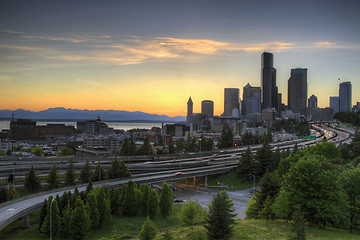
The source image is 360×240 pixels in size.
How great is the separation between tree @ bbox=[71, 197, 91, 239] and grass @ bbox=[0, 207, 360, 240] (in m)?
1.07

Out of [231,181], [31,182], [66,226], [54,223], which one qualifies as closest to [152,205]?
[66,226]

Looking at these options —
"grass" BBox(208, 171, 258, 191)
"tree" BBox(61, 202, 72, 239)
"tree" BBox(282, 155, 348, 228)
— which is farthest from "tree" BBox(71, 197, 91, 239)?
"grass" BBox(208, 171, 258, 191)

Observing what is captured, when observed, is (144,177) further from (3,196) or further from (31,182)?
(3,196)

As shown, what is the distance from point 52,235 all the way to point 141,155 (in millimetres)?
57160

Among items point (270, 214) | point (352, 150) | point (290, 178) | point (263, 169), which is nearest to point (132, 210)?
point (270, 214)

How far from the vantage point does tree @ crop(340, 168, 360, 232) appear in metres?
28.6

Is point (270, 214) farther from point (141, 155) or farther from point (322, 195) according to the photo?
point (141, 155)

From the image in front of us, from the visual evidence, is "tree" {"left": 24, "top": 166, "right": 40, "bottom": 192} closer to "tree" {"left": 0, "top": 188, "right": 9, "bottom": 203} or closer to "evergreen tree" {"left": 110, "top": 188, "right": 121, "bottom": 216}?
"tree" {"left": 0, "top": 188, "right": 9, "bottom": 203}

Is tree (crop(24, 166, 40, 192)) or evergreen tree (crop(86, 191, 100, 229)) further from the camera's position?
tree (crop(24, 166, 40, 192))

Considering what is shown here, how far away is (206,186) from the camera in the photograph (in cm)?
6128

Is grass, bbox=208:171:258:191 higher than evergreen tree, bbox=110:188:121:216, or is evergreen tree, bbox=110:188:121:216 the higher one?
evergreen tree, bbox=110:188:121:216

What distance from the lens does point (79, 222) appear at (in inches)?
1223

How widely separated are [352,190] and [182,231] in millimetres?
17273

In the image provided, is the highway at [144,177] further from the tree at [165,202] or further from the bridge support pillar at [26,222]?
the tree at [165,202]
